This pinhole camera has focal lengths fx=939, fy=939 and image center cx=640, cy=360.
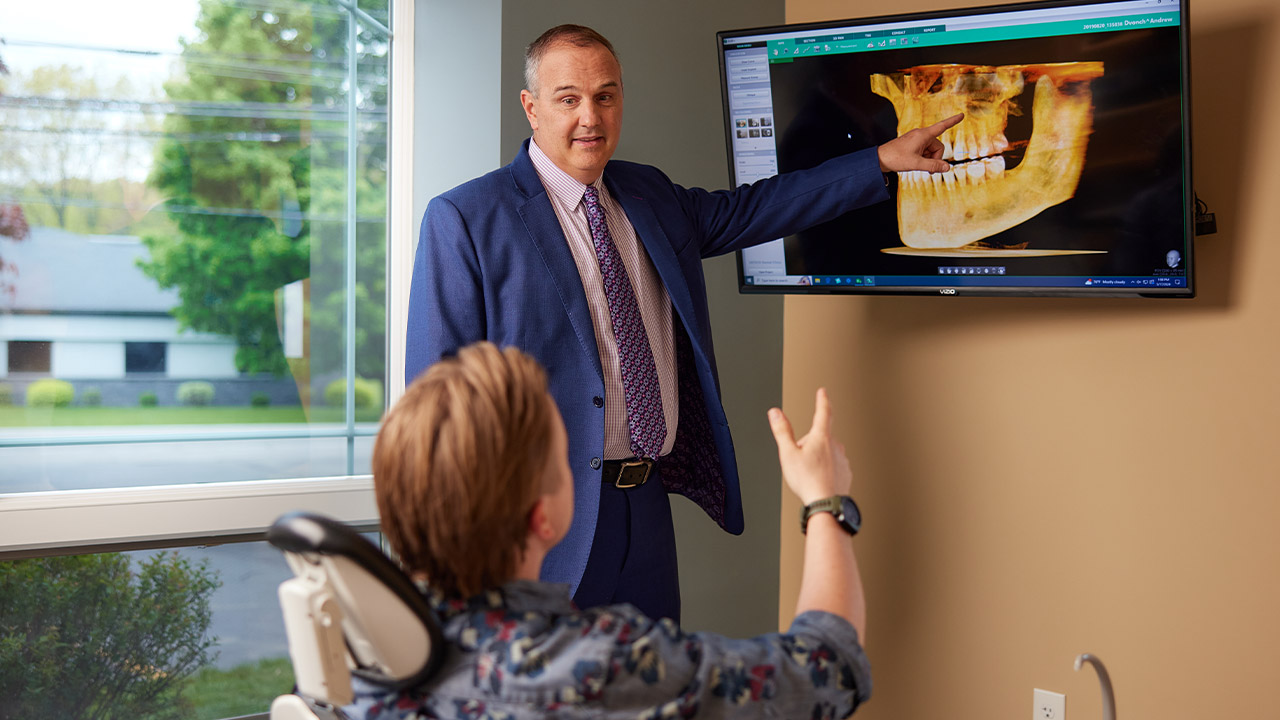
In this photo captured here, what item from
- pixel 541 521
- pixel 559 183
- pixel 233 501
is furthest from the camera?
pixel 233 501

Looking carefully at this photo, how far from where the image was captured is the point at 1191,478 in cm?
215

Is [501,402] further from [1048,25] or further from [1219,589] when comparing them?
[1219,589]

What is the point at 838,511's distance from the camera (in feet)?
3.96

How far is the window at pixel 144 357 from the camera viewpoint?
238cm

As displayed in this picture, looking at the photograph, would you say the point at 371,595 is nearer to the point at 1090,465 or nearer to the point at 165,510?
the point at 165,510

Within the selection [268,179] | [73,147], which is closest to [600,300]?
[268,179]

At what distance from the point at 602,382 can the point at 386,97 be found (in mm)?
1276

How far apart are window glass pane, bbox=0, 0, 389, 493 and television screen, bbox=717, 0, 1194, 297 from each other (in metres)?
1.13

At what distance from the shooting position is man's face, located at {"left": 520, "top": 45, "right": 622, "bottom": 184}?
2039 mm

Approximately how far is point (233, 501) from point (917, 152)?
193cm

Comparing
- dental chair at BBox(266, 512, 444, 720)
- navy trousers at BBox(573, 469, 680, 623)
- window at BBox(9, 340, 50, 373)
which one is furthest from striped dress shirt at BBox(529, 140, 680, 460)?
window at BBox(9, 340, 50, 373)

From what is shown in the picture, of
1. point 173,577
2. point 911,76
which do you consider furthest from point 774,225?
point 173,577

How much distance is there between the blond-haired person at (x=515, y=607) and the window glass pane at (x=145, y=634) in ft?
5.38

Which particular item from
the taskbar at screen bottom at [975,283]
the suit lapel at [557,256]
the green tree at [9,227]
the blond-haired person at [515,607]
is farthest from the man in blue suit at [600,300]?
the green tree at [9,227]
